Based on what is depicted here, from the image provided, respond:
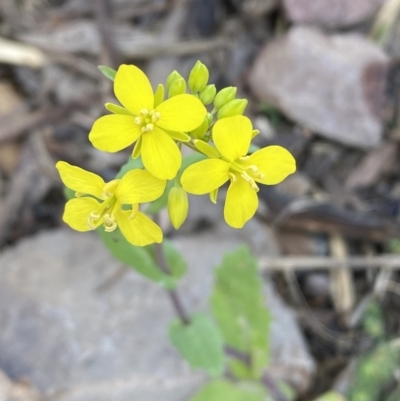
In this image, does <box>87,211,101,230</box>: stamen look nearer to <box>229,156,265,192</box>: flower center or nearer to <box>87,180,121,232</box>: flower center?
<box>87,180,121,232</box>: flower center

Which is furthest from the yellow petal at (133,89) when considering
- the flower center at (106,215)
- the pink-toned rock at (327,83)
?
the pink-toned rock at (327,83)

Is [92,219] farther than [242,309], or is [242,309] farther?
[242,309]

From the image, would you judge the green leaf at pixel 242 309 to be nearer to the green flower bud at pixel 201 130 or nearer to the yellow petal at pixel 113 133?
the green flower bud at pixel 201 130

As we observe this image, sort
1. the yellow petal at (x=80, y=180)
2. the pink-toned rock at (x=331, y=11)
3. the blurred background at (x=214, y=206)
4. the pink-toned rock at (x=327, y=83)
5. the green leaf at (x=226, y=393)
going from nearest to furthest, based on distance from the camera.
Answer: the yellow petal at (x=80, y=180) → the green leaf at (x=226, y=393) → the blurred background at (x=214, y=206) → the pink-toned rock at (x=327, y=83) → the pink-toned rock at (x=331, y=11)

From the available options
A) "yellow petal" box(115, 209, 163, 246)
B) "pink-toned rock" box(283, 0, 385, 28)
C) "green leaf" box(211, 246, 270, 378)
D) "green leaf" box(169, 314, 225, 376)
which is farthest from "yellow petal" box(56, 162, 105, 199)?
"pink-toned rock" box(283, 0, 385, 28)

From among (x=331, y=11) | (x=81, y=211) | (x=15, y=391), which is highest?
(x=81, y=211)

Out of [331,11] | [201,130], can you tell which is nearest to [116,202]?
[201,130]

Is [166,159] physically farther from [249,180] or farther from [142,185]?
[249,180]
